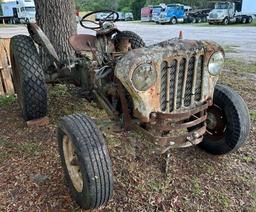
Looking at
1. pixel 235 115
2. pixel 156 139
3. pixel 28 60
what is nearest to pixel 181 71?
pixel 156 139

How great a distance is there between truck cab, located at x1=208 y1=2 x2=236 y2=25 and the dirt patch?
76.4 ft

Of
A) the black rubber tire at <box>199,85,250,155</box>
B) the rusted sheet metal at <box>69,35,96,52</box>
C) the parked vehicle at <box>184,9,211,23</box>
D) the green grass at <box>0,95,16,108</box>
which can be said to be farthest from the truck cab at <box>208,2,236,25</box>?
the black rubber tire at <box>199,85,250,155</box>

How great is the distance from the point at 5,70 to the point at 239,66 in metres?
5.17

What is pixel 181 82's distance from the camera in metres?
2.54

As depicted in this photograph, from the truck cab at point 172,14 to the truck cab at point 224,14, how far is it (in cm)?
441

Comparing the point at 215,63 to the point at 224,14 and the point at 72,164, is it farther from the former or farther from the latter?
the point at 224,14

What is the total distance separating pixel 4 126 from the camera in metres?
4.04

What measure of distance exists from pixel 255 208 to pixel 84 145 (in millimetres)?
1497

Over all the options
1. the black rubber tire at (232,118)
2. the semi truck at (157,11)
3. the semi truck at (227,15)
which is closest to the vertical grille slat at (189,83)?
the black rubber tire at (232,118)

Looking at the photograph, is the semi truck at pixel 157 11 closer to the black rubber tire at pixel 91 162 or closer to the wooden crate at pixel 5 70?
the wooden crate at pixel 5 70

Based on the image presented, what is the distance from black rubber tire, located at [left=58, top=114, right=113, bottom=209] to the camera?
2.27 meters

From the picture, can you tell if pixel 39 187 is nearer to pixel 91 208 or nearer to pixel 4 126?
pixel 91 208

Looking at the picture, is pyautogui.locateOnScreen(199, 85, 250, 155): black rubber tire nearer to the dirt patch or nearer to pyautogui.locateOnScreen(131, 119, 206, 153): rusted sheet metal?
the dirt patch

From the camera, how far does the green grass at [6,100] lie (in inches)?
188
